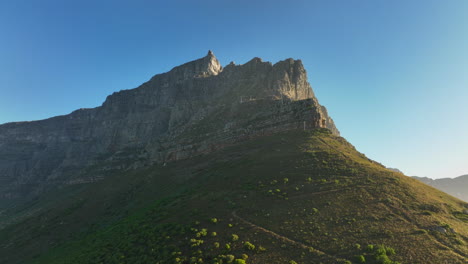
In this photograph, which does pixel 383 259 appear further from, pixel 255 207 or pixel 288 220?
pixel 255 207

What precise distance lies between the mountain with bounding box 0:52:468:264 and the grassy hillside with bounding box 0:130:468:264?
195mm

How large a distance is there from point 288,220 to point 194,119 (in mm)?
102319

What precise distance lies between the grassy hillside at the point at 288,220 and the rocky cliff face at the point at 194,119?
2002cm

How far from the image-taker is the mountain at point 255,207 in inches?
1102

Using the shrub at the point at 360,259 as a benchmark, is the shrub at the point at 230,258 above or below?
below

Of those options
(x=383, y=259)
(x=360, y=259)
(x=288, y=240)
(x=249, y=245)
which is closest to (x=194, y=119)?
(x=249, y=245)

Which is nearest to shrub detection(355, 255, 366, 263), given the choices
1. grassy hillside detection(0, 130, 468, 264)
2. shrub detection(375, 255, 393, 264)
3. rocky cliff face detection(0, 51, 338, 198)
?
grassy hillside detection(0, 130, 468, 264)

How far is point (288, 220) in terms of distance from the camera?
109ft

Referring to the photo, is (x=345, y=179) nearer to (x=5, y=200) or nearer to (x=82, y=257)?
(x=82, y=257)

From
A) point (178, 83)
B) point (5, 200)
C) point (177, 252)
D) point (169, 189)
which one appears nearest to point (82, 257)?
point (177, 252)

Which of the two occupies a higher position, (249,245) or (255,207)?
(255,207)

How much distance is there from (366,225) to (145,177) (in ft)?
273

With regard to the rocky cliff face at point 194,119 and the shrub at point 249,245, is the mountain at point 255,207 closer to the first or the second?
the shrub at point 249,245

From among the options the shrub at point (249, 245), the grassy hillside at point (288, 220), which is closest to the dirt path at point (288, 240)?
the grassy hillside at point (288, 220)
